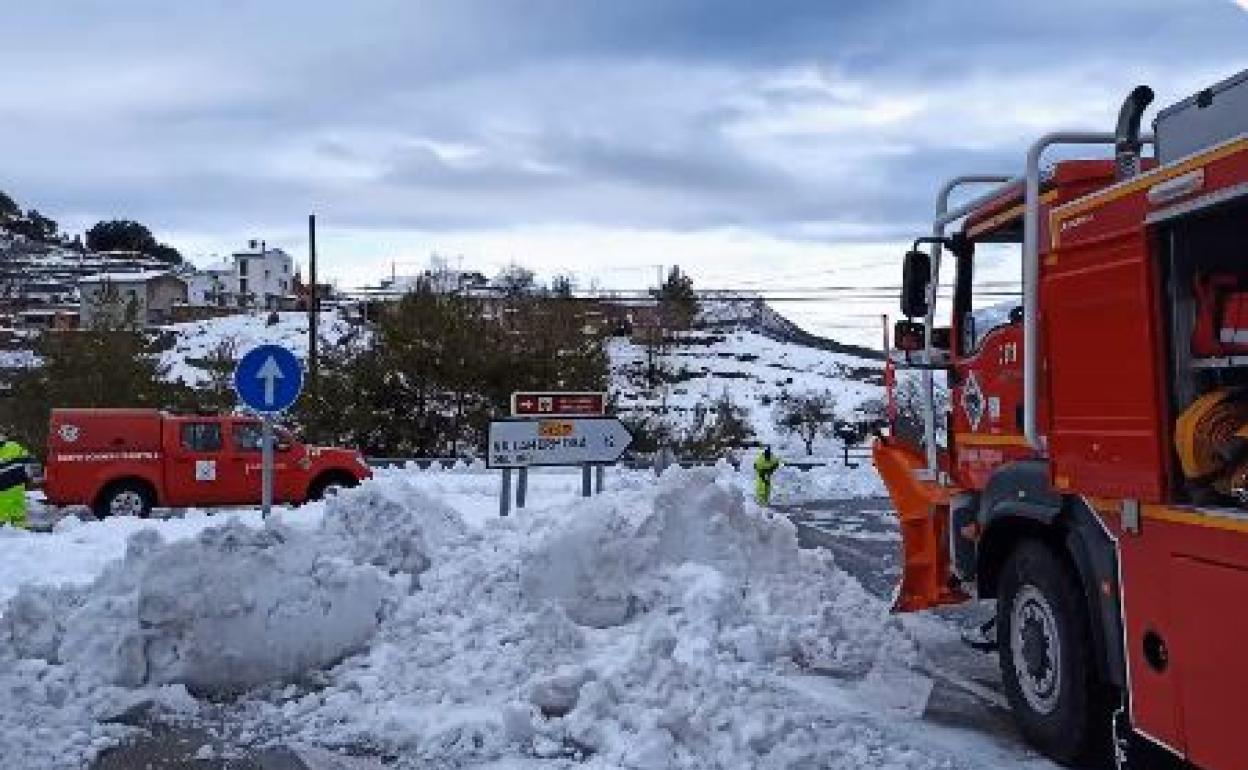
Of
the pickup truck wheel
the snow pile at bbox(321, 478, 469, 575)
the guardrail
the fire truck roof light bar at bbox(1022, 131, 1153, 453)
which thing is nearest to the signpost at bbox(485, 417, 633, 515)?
the snow pile at bbox(321, 478, 469, 575)

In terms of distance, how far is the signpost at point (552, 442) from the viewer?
13.8 metres

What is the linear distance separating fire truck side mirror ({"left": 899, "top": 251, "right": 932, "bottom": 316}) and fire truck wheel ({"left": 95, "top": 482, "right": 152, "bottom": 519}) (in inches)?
617

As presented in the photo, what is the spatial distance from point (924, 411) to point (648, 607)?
86.6 inches

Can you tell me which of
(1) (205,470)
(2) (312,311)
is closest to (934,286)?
(1) (205,470)

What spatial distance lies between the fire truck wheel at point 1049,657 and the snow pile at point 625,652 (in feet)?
2.28

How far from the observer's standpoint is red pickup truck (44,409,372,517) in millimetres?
20031

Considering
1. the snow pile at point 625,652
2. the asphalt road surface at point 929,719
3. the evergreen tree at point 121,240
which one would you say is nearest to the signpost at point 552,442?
the snow pile at point 625,652

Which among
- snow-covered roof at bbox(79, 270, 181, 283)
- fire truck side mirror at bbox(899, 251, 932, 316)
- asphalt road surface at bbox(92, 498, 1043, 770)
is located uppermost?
snow-covered roof at bbox(79, 270, 181, 283)

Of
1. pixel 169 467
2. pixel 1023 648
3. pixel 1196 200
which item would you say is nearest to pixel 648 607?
pixel 1023 648

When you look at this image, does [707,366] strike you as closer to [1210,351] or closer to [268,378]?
[268,378]

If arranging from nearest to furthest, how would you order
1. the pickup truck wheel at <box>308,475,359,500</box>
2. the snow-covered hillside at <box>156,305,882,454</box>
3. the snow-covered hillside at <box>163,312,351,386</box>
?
the pickup truck wheel at <box>308,475,359,500</box>
the snow-covered hillside at <box>156,305,882,454</box>
the snow-covered hillside at <box>163,312,351,386</box>

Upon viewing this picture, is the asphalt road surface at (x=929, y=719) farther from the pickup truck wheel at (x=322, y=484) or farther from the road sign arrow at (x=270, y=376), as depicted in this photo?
the pickup truck wheel at (x=322, y=484)

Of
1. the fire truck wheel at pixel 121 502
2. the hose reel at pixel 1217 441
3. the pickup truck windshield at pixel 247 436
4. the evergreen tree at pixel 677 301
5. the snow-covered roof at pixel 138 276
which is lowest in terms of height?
the fire truck wheel at pixel 121 502

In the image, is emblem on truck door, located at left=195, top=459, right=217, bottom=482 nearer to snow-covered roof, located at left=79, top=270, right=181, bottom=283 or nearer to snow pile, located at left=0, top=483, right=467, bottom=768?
snow pile, located at left=0, top=483, right=467, bottom=768
